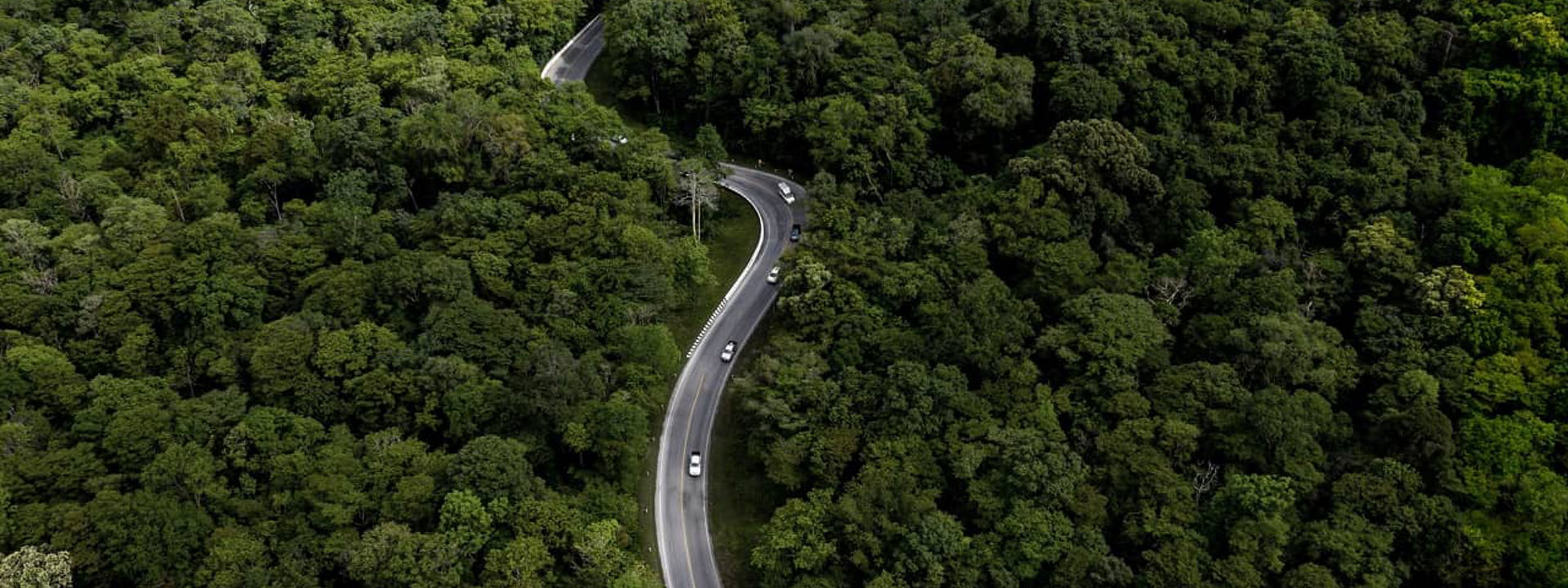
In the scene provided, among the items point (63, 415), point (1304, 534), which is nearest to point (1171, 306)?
point (1304, 534)

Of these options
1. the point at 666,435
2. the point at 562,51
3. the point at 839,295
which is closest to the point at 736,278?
the point at 839,295

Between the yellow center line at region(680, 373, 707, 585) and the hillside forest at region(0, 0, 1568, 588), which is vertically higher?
A: the hillside forest at region(0, 0, 1568, 588)

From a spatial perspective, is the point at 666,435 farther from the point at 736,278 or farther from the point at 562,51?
the point at 562,51

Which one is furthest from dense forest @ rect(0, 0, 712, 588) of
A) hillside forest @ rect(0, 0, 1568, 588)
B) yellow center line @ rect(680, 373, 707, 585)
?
yellow center line @ rect(680, 373, 707, 585)

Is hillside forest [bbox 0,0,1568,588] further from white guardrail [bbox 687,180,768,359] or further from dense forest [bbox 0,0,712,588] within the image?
white guardrail [bbox 687,180,768,359]

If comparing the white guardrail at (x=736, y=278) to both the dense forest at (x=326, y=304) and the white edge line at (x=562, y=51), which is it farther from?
the white edge line at (x=562, y=51)

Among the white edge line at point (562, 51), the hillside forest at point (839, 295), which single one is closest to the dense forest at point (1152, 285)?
the hillside forest at point (839, 295)
